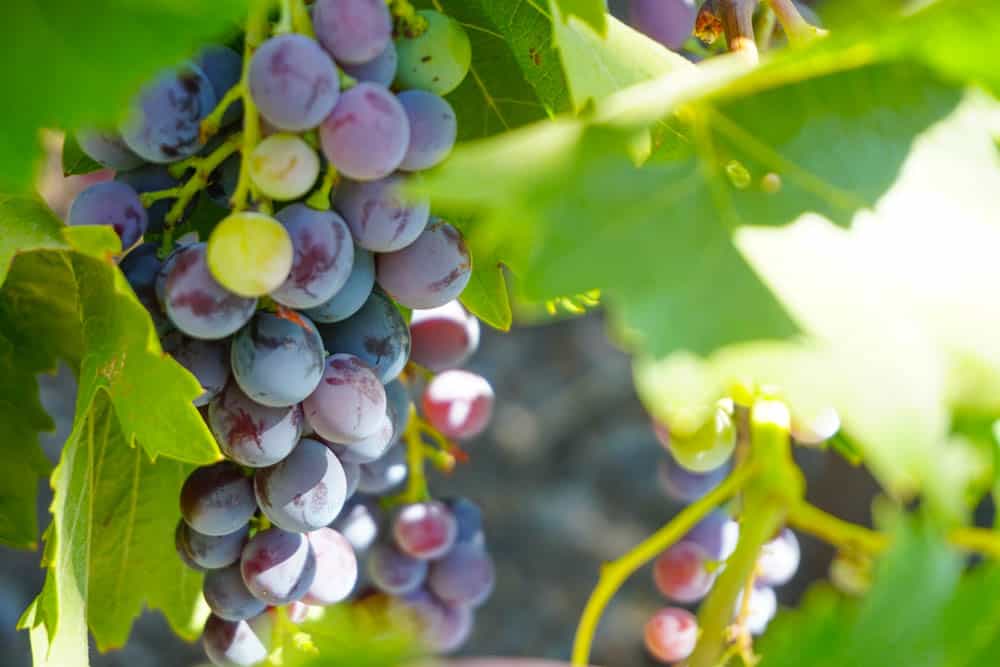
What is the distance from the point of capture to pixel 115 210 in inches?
15.2

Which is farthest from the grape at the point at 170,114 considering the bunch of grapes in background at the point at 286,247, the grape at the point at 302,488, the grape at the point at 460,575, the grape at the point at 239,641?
the grape at the point at 460,575

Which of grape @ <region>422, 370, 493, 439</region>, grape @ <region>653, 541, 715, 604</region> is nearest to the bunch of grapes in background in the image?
grape @ <region>422, 370, 493, 439</region>

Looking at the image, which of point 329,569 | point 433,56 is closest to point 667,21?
point 433,56

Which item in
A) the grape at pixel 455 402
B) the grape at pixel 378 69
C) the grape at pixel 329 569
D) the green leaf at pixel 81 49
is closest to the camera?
the green leaf at pixel 81 49

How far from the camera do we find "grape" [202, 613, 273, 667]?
1.64 ft

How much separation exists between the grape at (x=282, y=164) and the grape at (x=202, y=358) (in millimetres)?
65

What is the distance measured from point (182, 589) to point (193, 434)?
0.22 metres

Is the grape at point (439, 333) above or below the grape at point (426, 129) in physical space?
below

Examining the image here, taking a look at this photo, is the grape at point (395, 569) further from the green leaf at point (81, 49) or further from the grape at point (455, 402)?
the green leaf at point (81, 49)

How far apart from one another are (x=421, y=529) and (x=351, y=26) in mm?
335

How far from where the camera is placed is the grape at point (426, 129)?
372 mm

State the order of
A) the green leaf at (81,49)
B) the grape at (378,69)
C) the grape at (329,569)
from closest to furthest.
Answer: the green leaf at (81,49) → the grape at (378,69) → the grape at (329,569)

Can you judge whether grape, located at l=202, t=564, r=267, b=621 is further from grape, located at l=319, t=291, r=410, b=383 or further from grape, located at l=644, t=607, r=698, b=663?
grape, located at l=644, t=607, r=698, b=663

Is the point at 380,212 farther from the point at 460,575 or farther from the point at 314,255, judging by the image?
the point at 460,575
